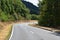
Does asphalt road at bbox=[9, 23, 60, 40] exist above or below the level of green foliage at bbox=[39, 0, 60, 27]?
above

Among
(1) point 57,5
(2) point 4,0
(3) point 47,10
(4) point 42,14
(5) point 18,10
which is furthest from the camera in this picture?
(5) point 18,10

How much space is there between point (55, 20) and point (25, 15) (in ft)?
272

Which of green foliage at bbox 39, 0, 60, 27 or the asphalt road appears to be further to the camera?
green foliage at bbox 39, 0, 60, 27

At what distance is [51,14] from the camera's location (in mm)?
59594

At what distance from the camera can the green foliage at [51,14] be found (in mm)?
56606

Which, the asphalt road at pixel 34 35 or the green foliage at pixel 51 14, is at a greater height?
the asphalt road at pixel 34 35

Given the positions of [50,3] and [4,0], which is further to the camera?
[4,0]

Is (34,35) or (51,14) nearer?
(34,35)

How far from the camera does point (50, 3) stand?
5925 centimetres

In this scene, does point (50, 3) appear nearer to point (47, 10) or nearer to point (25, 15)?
point (47, 10)

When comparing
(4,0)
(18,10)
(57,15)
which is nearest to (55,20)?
(57,15)

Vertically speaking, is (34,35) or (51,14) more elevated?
(34,35)

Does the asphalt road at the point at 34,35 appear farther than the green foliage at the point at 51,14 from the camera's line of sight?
No

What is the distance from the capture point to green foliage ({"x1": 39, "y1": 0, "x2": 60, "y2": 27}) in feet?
186
